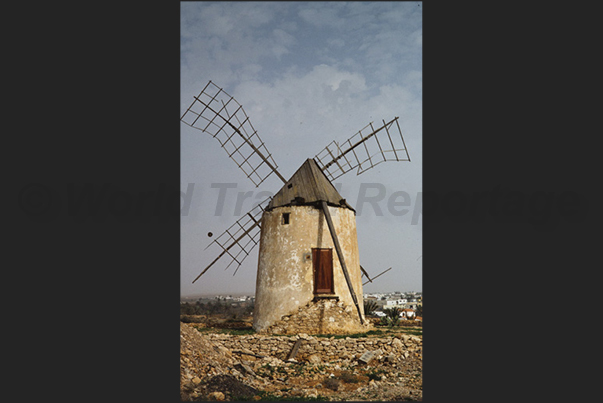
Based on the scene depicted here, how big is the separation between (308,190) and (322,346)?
5.36 meters

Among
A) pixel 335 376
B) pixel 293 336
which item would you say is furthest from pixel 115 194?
pixel 293 336

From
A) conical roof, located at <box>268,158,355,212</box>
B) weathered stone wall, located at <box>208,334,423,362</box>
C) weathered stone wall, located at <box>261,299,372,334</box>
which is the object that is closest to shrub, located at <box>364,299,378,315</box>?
weathered stone wall, located at <box>261,299,372,334</box>

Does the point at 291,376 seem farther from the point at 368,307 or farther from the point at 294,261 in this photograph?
the point at 368,307

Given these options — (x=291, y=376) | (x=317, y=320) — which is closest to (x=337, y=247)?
(x=317, y=320)

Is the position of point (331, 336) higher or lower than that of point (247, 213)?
lower

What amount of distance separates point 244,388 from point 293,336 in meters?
4.42

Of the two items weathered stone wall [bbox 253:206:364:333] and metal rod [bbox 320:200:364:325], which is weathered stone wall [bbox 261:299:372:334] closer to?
weathered stone wall [bbox 253:206:364:333]

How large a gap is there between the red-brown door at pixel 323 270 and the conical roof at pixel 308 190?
172cm

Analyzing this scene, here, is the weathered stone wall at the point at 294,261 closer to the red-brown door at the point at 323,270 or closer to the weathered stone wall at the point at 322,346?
the red-brown door at the point at 323,270

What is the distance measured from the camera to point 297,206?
50.6 feet

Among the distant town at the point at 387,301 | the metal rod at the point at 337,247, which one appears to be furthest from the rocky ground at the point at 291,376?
the distant town at the point at 387,301

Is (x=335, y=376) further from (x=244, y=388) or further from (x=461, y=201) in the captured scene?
(x=461, y=201)

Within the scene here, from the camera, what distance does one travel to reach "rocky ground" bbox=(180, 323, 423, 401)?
29.5 feet

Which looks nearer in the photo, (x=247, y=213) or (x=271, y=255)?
(x=271, y=255)
